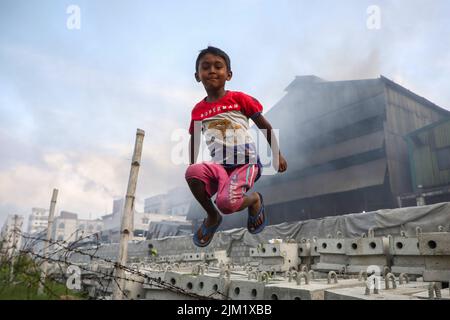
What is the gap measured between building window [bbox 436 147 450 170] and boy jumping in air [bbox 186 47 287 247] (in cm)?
2253

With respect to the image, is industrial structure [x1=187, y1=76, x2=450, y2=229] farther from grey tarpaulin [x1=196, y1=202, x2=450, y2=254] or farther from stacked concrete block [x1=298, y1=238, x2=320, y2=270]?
stacked concrete block [x1=298, y1=238, x2=320, y2=270]

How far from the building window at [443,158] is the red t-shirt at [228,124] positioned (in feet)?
73.9

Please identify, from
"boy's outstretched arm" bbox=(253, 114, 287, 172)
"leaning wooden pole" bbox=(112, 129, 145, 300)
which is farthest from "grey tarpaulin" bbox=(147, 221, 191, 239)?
"boy's outstretched arm" bbox=(253, 114, 287, 172)

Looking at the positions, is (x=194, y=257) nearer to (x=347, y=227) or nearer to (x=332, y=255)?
(x=347, y=227)

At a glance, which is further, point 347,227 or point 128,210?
point 347,227

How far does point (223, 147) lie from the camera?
91.4 inches

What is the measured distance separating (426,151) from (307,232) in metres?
11.6

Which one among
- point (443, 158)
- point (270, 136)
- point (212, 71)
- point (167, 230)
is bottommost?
point (270, 136)

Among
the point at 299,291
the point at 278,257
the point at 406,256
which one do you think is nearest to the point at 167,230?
the point at 278,257

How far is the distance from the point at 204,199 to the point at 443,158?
75.7 feet

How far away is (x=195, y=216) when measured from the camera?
109 ft

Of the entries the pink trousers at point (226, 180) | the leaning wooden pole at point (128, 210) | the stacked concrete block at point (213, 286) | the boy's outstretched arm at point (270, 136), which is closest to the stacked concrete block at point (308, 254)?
the stacked concrete block at point (213, 286)
